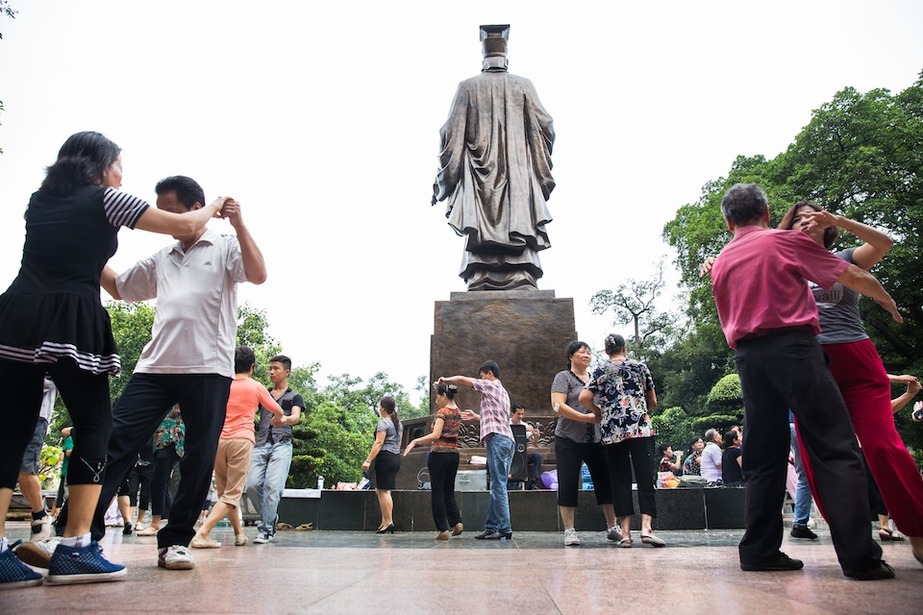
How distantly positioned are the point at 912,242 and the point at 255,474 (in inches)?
792

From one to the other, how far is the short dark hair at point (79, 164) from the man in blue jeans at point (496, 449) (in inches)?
159

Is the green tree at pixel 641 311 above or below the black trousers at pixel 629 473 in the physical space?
above

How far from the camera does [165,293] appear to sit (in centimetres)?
388

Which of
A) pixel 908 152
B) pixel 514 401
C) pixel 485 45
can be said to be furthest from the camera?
pixel 908 152

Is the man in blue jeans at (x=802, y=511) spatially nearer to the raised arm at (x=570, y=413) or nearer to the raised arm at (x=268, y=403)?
the raised arm at (x=570, y=413)

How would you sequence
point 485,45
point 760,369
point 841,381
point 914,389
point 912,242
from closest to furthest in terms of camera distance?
point 760,369 < point 841,381 < point 914,389 < point 485,45 < point 912,242

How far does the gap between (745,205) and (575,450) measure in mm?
2772

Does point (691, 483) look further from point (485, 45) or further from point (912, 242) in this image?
point (912, 242)

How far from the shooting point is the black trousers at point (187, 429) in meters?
3.61

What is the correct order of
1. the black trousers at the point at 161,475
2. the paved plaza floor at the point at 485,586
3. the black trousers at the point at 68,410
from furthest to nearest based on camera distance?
1. the black trousers at the point at 161,475
2. the black trousers at the point at 68,410
3. the paved plaza floor at the point at 485,586

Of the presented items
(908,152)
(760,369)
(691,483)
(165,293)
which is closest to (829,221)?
(760,369)

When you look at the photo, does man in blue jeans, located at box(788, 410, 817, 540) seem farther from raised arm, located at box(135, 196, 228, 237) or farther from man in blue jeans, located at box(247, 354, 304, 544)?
raised arm, located at box(135, 196, 228, 237)

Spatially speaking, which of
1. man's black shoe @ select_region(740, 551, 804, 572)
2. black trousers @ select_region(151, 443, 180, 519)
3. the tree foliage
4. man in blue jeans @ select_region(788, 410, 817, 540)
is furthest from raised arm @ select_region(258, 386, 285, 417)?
the tree foliage

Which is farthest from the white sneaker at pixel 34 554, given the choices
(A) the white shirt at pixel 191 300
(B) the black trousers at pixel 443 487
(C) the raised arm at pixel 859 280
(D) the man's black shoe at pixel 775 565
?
(B) the black trousers at pixel 443 487
